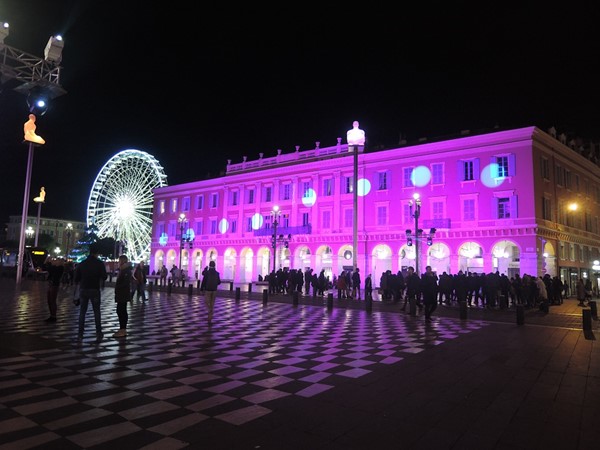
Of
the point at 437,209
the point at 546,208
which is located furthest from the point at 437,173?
the point at 546,208

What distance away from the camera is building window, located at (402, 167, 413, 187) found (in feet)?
129

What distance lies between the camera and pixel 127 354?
Result: 7781 mm

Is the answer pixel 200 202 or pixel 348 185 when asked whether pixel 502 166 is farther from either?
pixel 200 202

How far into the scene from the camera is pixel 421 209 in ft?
125

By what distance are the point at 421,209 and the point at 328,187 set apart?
34.5 ft

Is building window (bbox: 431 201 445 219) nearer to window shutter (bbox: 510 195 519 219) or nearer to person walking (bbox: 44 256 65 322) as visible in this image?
window shutter (bbox: 510 195 519 219)

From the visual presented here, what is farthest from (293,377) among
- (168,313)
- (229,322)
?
(168,313)

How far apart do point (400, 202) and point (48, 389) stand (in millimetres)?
36388

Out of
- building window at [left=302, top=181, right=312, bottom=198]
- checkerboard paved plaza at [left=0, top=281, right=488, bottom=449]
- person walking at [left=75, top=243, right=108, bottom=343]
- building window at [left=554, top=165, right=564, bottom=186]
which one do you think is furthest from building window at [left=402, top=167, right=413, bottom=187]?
person walking at [left=75, top=243, right=108, bottom=343]

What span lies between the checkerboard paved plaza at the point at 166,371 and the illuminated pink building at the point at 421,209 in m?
17.2

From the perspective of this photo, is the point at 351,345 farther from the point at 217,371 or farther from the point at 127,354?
the point at 127,354

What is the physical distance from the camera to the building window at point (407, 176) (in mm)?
39188

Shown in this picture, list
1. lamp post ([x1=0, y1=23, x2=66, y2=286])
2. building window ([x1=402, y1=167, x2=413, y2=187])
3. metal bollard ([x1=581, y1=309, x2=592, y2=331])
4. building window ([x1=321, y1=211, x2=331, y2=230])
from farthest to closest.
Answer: building window ([x1=321, y1=211, x2=331, y2=230]), building window ([x1=402, y1=167, x2=413, y2=187]), lamp post ([x1=0, y1=23, x2=66, y2=286]), metal bollard ([x1=581, y1=309, x2=592, y2=331])

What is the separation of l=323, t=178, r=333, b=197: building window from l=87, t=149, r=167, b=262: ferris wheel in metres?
18.2
